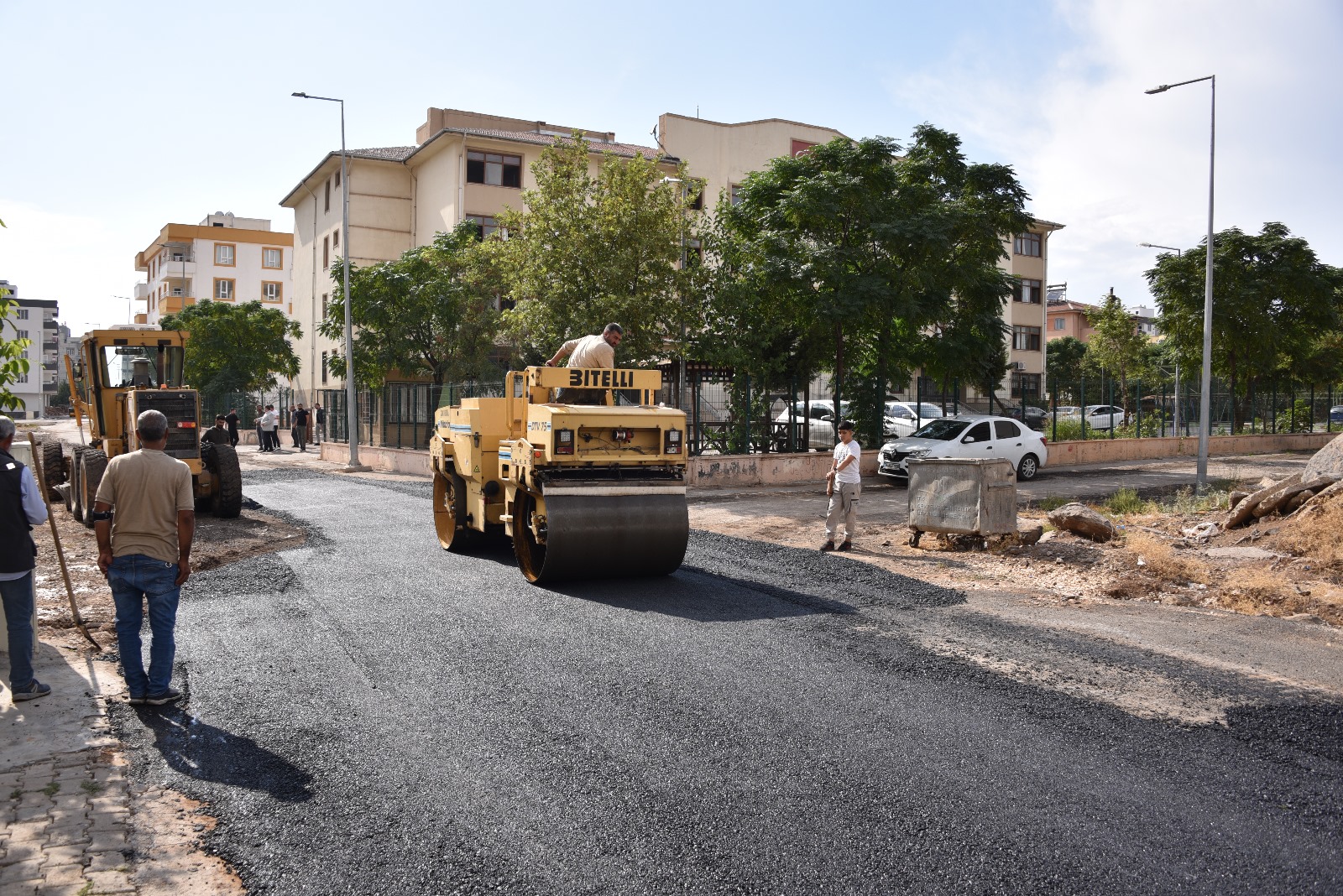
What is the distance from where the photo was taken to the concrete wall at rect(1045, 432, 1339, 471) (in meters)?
28.1

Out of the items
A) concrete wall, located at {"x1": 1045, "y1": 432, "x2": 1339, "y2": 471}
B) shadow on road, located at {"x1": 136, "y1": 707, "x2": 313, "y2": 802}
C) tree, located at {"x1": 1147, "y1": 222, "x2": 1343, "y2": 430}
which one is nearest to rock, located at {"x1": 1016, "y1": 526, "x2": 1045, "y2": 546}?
shadow on road, located at {"x1": 136, "y1": 707, "x2": 313, "y2": 802}

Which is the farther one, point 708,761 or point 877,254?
point 877,254

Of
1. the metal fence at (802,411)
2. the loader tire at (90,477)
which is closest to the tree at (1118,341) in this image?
the metal fence at (802,411)

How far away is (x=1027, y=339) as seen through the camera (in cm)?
5491

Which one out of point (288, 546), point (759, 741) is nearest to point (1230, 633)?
point (759, 741)

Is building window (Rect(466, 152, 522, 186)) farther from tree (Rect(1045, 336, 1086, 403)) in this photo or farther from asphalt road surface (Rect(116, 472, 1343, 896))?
tree (Rect(1045, 336, 1086, 403))

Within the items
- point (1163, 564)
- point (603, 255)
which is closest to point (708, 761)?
point (1163, 564)

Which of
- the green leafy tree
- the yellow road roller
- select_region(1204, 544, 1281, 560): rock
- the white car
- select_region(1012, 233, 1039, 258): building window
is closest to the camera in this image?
the green leafy tree

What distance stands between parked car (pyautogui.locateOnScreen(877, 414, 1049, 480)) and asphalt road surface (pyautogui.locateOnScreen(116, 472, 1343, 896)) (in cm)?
1258

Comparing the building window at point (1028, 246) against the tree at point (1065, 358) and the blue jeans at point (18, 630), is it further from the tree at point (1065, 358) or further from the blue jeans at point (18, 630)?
the blue jeans at point (18, 630)

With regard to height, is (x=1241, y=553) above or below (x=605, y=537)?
below

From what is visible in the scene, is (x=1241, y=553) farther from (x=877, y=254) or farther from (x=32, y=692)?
(x=32, y=692)

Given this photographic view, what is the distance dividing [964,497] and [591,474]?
17.5 feet

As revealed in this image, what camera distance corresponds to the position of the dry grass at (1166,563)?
35.7 feet
